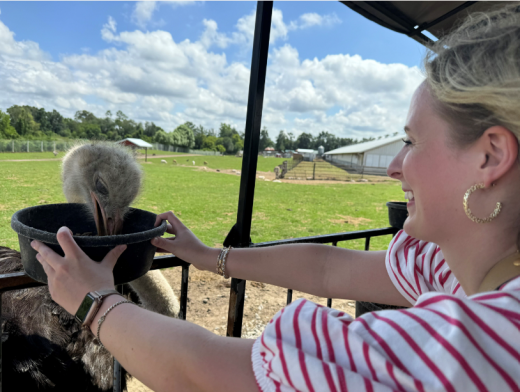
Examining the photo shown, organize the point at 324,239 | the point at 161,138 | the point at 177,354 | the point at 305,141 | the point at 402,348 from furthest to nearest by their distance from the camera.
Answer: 1. the point at 305,141
2. the point at 161,138
3. the point at 324,239
4. the point at 177,354
5. the point at 402,348

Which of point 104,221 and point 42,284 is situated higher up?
point 104,221

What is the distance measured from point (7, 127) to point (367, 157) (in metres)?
32.2

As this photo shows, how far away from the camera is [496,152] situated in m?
0.76

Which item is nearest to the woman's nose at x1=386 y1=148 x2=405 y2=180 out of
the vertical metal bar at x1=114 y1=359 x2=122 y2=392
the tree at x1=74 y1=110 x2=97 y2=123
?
the vertical metal bar at x1=114 y1=359 x2=122 y2=392

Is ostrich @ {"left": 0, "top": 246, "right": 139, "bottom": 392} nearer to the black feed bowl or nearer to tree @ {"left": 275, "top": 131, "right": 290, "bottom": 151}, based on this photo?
the black feed bowl

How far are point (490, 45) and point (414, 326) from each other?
580 mm

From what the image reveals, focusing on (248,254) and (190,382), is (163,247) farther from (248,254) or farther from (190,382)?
(190,382)

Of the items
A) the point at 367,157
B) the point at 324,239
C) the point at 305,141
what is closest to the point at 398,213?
the point at 324,239

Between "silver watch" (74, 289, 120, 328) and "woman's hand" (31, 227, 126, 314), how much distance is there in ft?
0.06

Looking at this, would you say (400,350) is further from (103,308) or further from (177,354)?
(103,308)

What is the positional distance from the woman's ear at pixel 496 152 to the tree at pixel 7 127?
2.77m

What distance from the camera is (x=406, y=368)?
→ 603 millimetres

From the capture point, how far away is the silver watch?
0.86 m

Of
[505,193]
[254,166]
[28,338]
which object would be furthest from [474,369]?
[28,338]
